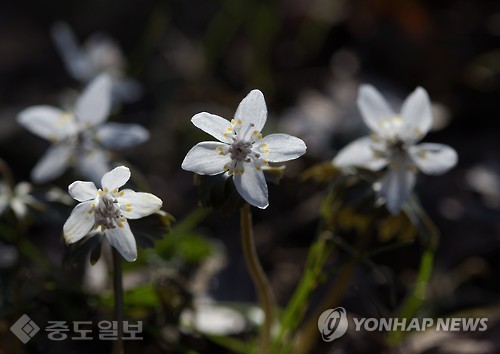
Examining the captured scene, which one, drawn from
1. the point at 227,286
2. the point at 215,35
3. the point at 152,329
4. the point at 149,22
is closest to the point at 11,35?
the point at 149,22

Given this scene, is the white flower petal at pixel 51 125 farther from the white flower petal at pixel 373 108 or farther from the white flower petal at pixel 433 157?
the white flower petal at pixel 433 157

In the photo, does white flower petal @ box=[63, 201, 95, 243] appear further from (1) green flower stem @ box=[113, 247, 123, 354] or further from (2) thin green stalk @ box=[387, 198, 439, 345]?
(2) thin green stalk @ box=[387, 198, 439, 345]

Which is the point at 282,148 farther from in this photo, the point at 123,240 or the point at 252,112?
the point at 123,240

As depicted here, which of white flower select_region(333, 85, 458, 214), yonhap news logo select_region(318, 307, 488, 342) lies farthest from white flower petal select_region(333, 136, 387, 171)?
yonhap news logo select_region(318, 307, 488, 342)

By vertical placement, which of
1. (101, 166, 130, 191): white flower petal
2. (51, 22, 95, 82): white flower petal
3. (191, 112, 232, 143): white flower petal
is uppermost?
(51, 22, 95, 82): white flower petal

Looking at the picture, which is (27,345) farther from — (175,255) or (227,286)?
(227,286)

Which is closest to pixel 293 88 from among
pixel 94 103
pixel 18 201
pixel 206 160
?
pixel 94 103
